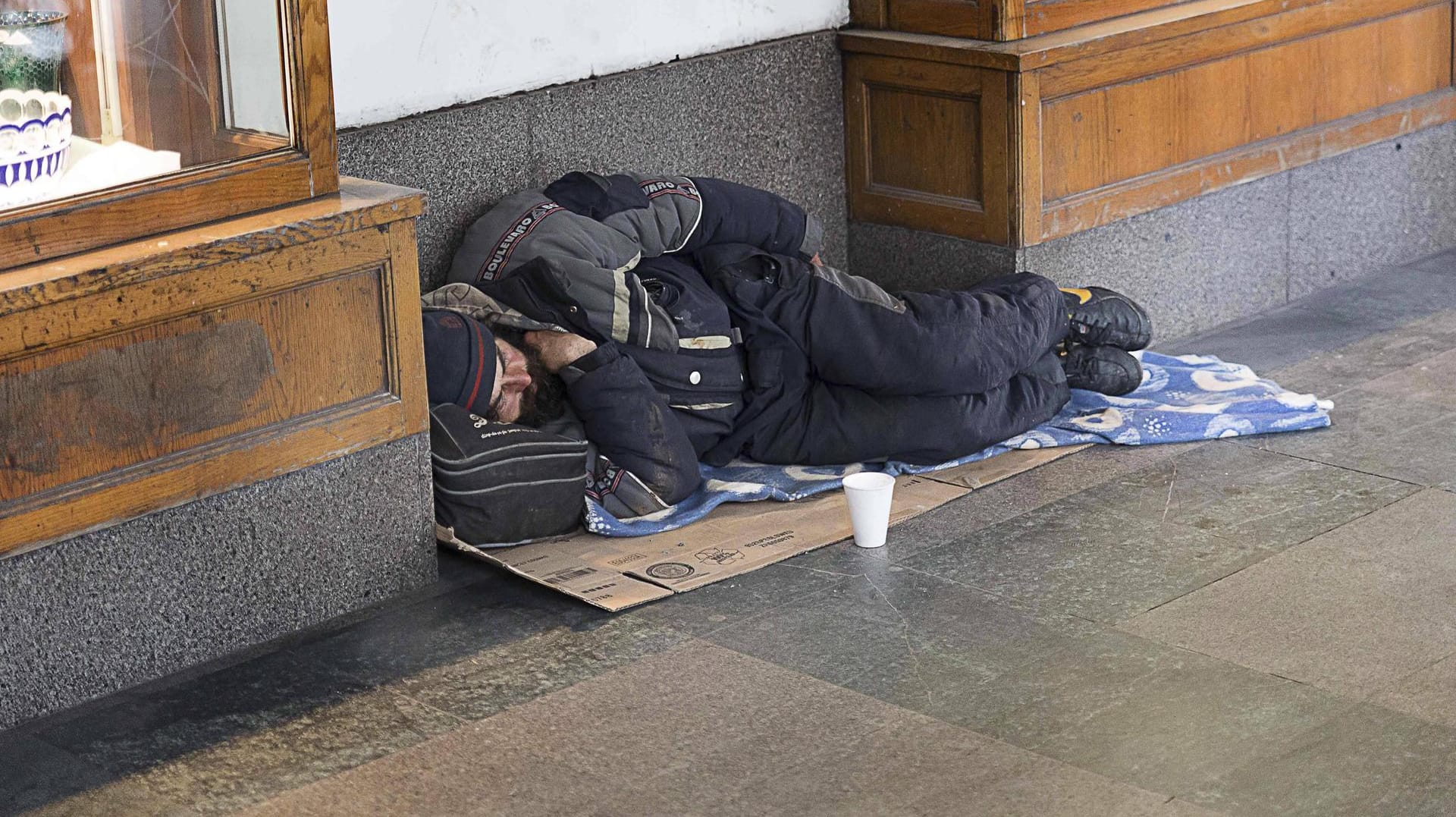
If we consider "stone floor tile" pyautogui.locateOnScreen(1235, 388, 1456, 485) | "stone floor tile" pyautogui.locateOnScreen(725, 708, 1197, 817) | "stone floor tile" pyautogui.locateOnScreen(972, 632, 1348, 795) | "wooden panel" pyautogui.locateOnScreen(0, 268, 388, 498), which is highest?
"wooden panel" pyautogui.locateOnScreen(0, 268, 388, 498)

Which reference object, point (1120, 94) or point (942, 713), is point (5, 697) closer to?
point (942, 713)

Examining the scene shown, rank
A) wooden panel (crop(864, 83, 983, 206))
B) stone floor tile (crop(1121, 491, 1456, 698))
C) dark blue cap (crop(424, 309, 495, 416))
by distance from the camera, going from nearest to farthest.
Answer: stone floor tile (crop(1121, 491, 1456, 698)), dark blue cap (crop(424, 309, 495, 416)), wooden panel (crop(864, 83, 983, 206))

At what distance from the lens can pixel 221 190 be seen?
3402mm

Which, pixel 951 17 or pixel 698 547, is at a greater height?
pixel 951 17

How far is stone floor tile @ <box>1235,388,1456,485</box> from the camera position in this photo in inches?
168

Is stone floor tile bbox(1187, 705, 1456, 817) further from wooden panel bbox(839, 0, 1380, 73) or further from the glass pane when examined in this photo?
wooden panel bbox(839, 0, 1380, 73)

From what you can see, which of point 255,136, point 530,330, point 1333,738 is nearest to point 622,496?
point 530,330

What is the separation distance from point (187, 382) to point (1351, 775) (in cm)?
218

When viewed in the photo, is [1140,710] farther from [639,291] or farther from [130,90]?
[130,90]

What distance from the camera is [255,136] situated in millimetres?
3465

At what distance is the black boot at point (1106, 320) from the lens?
4781 mm

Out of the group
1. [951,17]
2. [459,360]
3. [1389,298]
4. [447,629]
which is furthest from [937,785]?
[1389,298]

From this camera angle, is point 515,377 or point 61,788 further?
point 515,377

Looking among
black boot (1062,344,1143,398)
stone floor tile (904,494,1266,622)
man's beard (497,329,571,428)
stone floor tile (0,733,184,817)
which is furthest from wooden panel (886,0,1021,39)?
stone floor tile (0,733,184,817)
